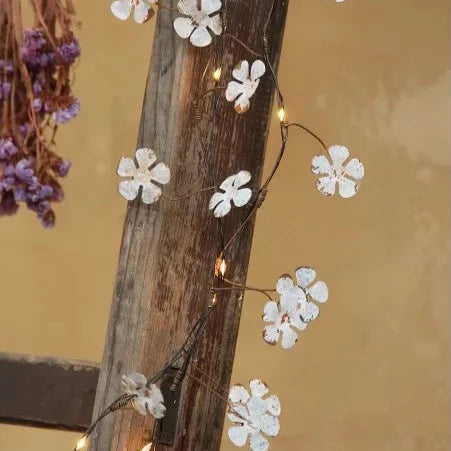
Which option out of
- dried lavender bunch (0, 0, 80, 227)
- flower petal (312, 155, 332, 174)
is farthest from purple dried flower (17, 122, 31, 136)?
flower petal (312, 155, 332, 174)

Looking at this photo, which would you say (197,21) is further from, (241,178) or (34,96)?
(34,96)

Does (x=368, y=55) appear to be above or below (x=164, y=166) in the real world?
above

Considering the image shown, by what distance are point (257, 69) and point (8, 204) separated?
1.79 feet

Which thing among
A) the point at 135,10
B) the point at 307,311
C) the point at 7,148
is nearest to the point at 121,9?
the point at 135,10

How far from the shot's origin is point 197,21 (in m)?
0.91

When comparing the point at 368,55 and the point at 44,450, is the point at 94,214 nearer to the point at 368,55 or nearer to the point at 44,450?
the point at 44,450

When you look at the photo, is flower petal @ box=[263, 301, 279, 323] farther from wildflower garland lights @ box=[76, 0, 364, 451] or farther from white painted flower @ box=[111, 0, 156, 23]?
white painted flower @ box=[111, 0, 156, 23]

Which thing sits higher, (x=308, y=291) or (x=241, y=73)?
(x=241, y=73)

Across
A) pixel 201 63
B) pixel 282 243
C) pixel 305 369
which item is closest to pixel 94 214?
pixel 282 243

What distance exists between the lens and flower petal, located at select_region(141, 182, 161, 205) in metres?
0.91

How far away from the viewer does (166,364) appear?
916 mm

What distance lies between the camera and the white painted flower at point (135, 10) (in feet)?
3.02

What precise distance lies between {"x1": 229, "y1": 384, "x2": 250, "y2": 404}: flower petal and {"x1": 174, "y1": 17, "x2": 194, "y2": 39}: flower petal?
13.6 inches

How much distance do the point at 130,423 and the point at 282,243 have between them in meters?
1.08
